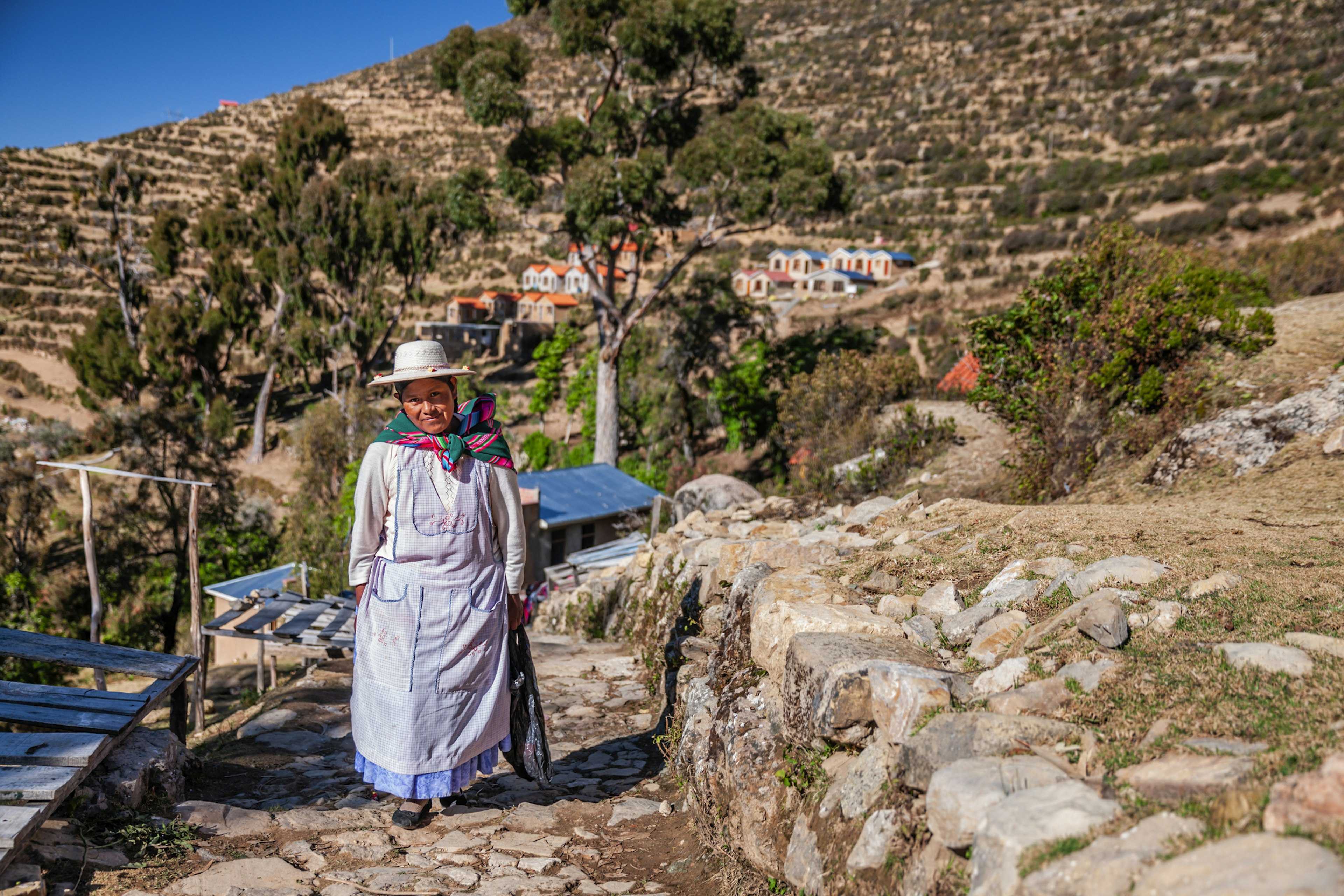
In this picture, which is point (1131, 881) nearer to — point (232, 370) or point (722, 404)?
point (722, 404)

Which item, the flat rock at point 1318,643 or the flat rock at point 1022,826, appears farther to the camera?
the flat rock at point 1318,643

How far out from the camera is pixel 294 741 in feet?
15.7

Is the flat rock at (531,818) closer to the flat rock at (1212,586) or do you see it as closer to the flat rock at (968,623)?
the flat rock at (968,623)

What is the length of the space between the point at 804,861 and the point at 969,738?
759 mm

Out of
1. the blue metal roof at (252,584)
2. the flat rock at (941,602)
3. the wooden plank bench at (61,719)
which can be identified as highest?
the flat rock at (941,602)

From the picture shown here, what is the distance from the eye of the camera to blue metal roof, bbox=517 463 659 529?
17.3 meters

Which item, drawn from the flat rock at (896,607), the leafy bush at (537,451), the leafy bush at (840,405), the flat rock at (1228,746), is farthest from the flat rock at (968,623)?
the leafy bush at (537,451)

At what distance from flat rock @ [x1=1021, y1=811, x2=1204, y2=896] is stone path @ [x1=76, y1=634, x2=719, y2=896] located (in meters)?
1.57

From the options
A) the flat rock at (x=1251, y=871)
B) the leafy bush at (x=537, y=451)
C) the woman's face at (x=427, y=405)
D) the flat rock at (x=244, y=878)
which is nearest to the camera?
the flat rock at (x=1251, y=871)

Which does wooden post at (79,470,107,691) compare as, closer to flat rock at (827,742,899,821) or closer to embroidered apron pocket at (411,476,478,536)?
embroidered apron pocket at (411,476,478,536)

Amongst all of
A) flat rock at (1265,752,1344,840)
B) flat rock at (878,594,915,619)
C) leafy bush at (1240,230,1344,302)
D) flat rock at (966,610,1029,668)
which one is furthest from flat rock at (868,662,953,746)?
leafy bush at (1240,230,1344,302)

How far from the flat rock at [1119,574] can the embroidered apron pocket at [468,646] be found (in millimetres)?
2387

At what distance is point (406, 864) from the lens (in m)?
3.22

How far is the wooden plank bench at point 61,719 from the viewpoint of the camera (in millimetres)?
2732
